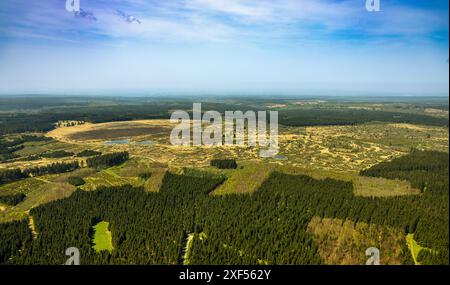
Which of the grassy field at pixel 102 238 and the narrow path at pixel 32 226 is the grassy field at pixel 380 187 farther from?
the narrow path at pixel 32 226

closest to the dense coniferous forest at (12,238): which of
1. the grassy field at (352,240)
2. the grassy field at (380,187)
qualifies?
the grassy field at (352,240)

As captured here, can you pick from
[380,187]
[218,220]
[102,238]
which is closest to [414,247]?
[380,187]

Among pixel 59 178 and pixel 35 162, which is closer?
pixel 59 178

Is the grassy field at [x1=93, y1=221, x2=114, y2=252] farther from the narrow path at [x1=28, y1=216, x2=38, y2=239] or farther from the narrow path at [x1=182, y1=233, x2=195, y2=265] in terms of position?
the narrow path at [x1=182, y1=233, x2=195, y2=265]

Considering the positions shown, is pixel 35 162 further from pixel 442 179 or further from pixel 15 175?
pixel 442 179

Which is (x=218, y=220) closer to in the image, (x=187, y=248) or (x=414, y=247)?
(x=187, y=248)
